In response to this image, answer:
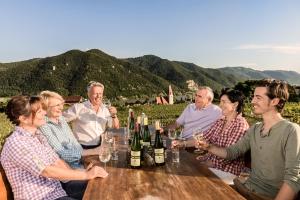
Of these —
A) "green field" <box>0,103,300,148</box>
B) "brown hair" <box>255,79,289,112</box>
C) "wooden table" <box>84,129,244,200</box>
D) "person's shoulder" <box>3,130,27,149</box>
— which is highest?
"brown hair" <box>255,79,289,112</box>

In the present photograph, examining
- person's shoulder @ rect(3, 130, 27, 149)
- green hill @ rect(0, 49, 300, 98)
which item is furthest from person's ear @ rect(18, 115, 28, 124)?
green hill @ rect(0, 49, 300, 98)

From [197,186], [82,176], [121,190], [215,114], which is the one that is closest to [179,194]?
[197,186]

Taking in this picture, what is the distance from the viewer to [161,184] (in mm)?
2814

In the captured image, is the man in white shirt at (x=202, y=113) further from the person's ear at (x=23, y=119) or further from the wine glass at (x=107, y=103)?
the person's ear at (x=23, y=119)

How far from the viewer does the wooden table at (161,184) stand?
255 cm

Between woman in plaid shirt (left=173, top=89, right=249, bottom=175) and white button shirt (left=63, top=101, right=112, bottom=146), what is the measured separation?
2008mm

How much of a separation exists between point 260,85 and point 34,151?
6.49 ft

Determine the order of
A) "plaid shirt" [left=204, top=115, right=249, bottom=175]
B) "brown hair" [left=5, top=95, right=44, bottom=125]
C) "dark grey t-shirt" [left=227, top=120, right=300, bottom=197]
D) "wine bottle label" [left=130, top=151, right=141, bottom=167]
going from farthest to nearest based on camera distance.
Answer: "plaid shirt" [left=204, top=115, right=249, bottom=175] < "wine bottle label" [left=130, top=151, right=141, bottom=167] < "brown hair" [left=5, top=95, right=44, bottom=125] < "dark grey t-shirt" [left=227, top=120, right=300, bottom=197]

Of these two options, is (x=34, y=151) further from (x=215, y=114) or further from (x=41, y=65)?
(x=41, y=65)

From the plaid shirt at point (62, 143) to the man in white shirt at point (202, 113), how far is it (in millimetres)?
2183

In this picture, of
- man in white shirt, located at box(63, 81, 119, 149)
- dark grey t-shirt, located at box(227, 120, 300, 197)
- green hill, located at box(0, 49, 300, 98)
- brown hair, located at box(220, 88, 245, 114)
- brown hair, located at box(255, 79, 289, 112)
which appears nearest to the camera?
dark grey t-shirt, located at box(227, 120, 300, 197)

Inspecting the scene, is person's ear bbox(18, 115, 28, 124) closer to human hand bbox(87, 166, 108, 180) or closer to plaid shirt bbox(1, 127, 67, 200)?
plaid shirt bbox(1, 127, 67, 200)

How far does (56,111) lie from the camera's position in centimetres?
442

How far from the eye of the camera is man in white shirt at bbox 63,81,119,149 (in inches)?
231
